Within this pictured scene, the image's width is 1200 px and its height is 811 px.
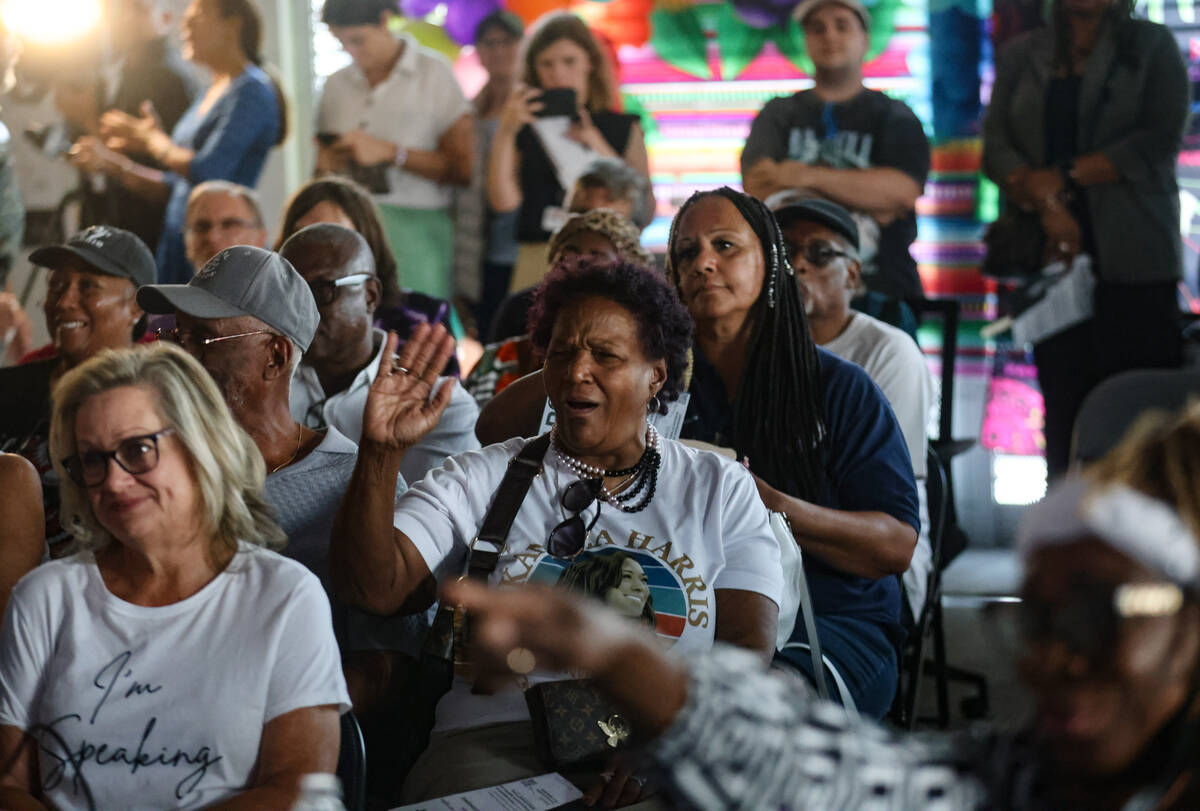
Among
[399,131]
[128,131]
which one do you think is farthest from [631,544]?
[128,131]

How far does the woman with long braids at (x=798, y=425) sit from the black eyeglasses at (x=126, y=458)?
1041mm

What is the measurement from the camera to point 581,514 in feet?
6.72

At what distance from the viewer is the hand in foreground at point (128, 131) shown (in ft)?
17.2

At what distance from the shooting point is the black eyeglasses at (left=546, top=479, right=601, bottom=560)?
2021mm

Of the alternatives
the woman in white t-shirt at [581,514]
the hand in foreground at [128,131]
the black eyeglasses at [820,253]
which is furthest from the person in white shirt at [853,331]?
the hand in foreground at [128,131]

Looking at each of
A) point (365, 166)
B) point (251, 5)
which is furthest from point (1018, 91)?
point (251, 5)

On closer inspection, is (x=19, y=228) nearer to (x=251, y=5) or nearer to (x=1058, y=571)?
(x=251, y=5)

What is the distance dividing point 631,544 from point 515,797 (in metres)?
0.44

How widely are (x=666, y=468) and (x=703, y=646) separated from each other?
31 cm

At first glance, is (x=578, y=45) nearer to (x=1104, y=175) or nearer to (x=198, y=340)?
(x=1104, y=175)

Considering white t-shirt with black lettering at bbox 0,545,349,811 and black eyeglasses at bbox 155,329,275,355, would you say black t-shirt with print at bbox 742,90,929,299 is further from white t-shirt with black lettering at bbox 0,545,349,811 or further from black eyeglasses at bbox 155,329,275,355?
white t-shirt with black lettering at bbox 0,545,349,811

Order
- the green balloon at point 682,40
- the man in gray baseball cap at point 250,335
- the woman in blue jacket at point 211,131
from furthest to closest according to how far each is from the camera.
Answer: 1. the green balloon at point 682,40
2. the woman in blue jacket at point 211,131
3. the man in gray baseball cap at point 250,335

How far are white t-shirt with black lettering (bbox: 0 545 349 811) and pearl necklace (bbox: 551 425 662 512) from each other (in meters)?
0.55

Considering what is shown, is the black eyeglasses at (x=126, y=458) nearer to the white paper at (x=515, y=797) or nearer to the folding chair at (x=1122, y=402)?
the white paper at (x=515, y=797)
